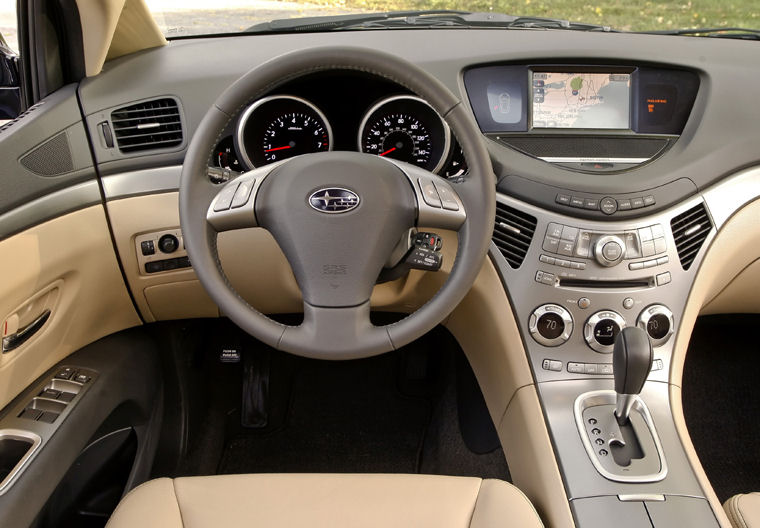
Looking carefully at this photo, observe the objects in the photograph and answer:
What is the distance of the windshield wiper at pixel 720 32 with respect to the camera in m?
1.66

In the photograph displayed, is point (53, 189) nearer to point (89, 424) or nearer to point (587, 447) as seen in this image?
point (89, 424)

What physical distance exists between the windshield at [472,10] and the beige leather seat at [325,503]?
1012mm

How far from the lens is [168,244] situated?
1.48m

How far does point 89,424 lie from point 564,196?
103 cm

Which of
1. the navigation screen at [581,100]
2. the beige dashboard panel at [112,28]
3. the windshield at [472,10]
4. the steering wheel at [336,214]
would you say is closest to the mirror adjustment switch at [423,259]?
the steering wheel at [336,214]

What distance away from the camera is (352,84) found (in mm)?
1460

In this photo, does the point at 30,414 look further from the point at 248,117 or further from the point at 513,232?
the point at 513,232

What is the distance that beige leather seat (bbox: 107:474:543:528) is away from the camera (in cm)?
109

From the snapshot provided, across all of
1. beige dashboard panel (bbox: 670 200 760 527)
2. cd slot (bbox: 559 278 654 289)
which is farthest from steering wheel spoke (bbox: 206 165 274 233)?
beige dashboard panel (bbox: 670 200 760 527)

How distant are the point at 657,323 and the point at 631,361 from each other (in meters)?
0.26

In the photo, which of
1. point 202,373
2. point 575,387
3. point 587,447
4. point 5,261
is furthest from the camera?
point 202,373

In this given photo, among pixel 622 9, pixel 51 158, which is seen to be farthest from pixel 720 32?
pixel 51 158

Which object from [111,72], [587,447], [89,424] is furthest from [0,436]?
[587,447]

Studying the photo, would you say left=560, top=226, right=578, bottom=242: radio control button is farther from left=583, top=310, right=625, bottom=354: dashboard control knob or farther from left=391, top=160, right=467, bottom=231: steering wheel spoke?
left=391, top=160, right=467, bottom=231: steering wheel spoke
